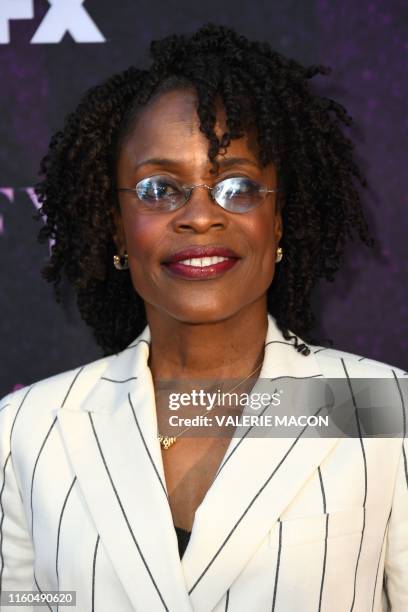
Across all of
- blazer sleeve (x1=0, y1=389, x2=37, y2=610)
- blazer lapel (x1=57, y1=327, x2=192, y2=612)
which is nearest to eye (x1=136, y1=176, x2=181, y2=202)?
blazer lapel (x1=57, y1=327, x2=192, y2=612)

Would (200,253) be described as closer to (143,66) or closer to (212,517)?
(212,517)

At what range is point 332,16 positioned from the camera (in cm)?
224

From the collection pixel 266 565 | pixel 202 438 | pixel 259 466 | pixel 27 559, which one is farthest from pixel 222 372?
pixel 27 559

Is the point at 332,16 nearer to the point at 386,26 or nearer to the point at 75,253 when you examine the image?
the point at 386,26

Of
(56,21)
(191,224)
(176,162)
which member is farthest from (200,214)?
(56,21)

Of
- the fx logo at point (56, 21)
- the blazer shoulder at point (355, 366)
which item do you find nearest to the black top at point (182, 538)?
the blazer shoulder at point (355, 366)

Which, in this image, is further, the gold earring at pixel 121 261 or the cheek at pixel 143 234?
the gold earring at pixel 121 261

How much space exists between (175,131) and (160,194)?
138 mm

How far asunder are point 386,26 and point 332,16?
153 mm

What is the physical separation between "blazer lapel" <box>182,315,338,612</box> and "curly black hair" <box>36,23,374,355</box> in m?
0.34

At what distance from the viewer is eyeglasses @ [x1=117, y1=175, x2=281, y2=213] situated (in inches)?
65.4

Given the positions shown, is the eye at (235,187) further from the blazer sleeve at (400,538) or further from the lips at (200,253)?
the blazer sleeve at (400,538)

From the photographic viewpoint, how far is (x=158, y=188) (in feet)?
5.54

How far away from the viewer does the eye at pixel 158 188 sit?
1.68m
